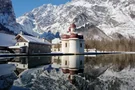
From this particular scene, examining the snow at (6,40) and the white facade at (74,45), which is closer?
the snow at (6,40)

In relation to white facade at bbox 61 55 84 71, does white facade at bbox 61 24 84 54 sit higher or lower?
higher

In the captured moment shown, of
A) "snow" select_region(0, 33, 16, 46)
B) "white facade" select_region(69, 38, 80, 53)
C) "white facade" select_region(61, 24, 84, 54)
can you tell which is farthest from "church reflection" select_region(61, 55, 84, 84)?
"snow" select_region(0, 33, 16, 46)

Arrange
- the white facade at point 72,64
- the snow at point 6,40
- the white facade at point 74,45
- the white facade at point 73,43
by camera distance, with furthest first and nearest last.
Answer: the white facade at point 73,43 → the white facade at point 74,45 → the snow at point 6,40 → the white facade at point 72,64

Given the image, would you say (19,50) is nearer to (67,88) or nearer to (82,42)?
(82,42)

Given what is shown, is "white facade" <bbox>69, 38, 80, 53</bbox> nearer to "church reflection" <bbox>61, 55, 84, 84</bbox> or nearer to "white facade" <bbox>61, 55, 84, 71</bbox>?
"white facade" <bbox>61, 55, 84, 71</bbox>

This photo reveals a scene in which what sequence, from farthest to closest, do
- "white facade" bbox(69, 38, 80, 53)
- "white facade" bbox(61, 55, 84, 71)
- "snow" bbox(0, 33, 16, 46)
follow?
"white facade" bbox(69, 38, 80, 53) → "snow" bbox(0, 33, 16, 46) → "white facade" bbox(61, 55, 84, 71)

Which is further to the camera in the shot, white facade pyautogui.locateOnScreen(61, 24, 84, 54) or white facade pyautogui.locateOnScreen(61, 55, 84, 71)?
white facade pyautogui.locateOnScreen(61, 24, 84, 54)

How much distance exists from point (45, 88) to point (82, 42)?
4186 centimetres

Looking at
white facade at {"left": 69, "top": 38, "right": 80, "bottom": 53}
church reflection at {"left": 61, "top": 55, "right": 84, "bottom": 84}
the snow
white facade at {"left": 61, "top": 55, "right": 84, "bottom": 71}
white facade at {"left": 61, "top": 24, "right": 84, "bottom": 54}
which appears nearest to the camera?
church reflection at {"left": 61, "top": 55, "right": 84, "bottom": 84}

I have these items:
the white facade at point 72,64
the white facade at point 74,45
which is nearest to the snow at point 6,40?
the white facade at point 74,45

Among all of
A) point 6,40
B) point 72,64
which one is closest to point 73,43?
point 6,40

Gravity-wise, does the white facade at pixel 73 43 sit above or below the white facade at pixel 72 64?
above

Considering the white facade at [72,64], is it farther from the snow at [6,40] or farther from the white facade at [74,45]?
the snow at [6,40]

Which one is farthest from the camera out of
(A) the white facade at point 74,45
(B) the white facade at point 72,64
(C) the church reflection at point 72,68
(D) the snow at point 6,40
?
(A) the white facade at point 74,45
